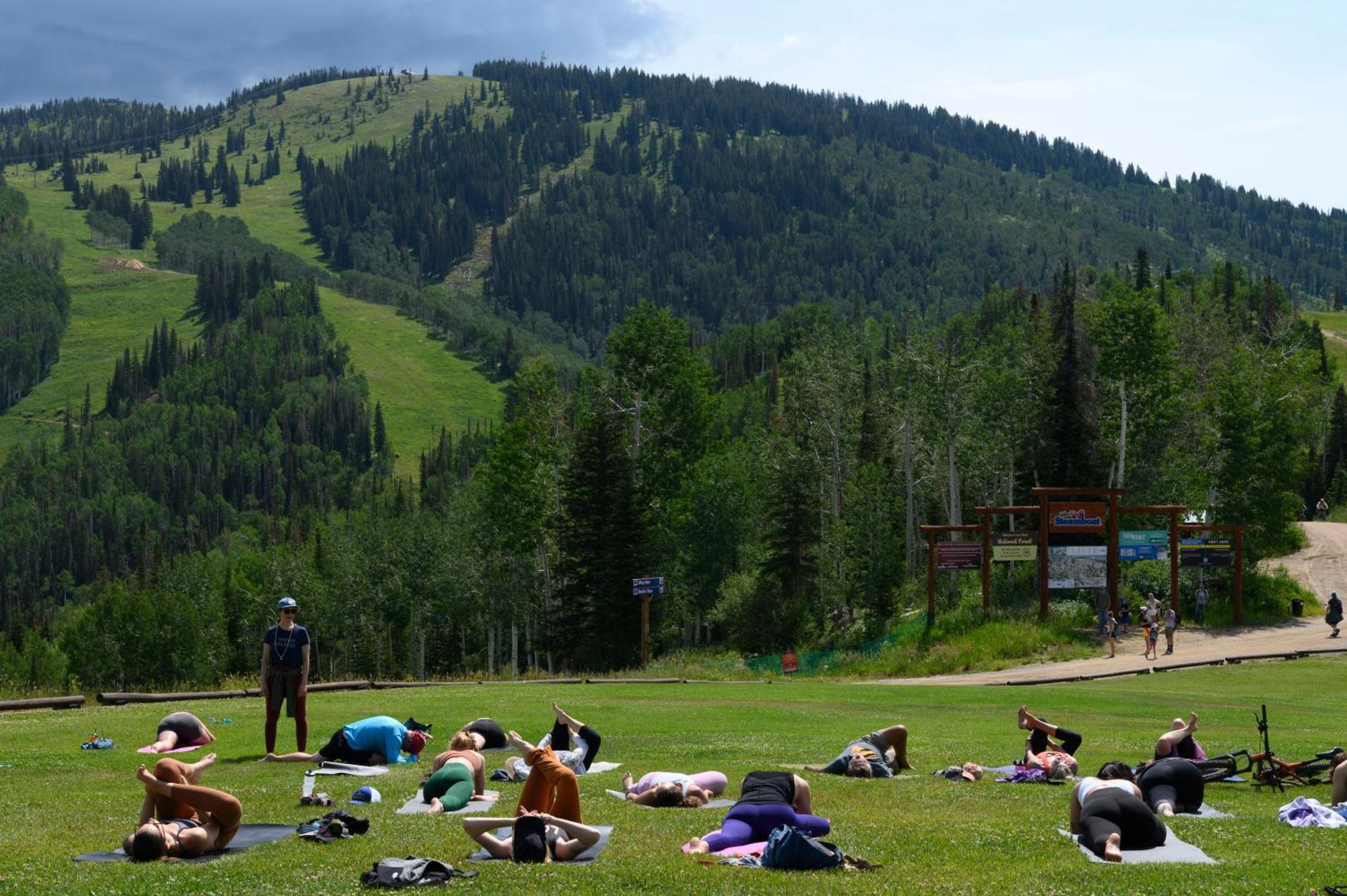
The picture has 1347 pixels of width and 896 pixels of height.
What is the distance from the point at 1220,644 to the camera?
50750mm

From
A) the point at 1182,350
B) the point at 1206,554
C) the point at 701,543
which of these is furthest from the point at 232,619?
the point at 1206,554

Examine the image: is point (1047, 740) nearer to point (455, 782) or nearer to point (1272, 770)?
point (1272, 770)

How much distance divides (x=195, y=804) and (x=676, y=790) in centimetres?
529

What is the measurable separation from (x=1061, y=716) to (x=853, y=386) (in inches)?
2274

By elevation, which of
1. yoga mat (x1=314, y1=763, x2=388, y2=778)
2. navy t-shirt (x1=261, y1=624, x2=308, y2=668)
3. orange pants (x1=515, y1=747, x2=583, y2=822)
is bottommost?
yoga mat (x1=314, y1=763, x2=388, y2=778)

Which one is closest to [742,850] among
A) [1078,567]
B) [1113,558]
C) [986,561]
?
[986,561]

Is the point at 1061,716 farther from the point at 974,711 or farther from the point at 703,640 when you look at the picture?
the point at 703,640

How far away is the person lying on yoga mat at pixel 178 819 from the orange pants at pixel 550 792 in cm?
280

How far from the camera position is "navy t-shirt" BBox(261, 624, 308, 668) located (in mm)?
19047

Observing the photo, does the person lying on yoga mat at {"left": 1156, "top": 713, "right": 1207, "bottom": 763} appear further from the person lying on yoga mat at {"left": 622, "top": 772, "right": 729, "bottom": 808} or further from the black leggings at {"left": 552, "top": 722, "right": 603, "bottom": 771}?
the black leggings at {"left": 552, "top": 722, "right": 603, "bottom": 771}

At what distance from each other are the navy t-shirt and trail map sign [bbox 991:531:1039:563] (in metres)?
38.9

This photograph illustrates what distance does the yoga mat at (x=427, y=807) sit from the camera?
556 inches

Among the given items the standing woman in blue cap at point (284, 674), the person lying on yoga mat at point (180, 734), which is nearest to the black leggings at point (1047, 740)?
the standing woman in blue cap at point (284, 674)

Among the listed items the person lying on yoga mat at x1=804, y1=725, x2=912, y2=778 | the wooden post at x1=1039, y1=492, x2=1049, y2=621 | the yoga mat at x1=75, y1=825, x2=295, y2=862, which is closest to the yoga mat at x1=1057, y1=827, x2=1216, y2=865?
the person lying on yoga mat at x1=804, y1=725, x2=912, y2=778
